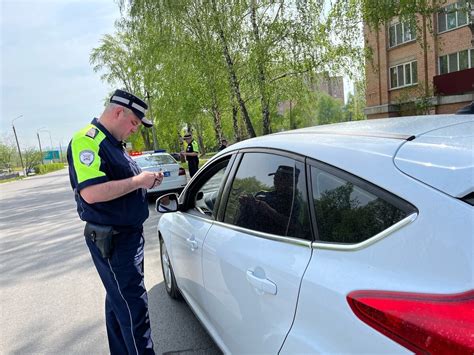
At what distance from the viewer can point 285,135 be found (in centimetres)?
225

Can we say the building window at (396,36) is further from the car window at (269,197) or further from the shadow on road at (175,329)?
the car window at (269,197)

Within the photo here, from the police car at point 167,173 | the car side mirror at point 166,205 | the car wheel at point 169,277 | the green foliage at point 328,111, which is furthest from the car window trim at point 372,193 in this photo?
the green foliage at point 328,111

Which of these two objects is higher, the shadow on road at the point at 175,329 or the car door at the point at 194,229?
the car door at the point at 194,229

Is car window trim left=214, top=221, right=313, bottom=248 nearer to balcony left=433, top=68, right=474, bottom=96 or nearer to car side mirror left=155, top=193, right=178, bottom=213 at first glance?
car side mirror left=155, top=193, right=178, bottom=213

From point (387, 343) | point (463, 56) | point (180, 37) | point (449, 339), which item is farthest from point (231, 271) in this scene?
point (463, 56)

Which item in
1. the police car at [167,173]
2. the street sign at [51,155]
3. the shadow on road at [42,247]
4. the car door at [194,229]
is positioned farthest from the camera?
the street sign at [51,155]

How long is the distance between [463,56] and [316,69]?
14545 millimetres

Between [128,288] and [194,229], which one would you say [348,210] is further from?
[128,288]

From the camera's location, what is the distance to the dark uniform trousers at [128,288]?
2.61m

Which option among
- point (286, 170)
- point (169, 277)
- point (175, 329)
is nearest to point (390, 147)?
point (286, 170)

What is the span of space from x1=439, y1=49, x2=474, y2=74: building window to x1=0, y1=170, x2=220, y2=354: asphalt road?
74.0 ft

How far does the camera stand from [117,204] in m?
2.60

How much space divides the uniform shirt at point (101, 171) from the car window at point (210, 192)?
0.52m

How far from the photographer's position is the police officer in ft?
8.09
